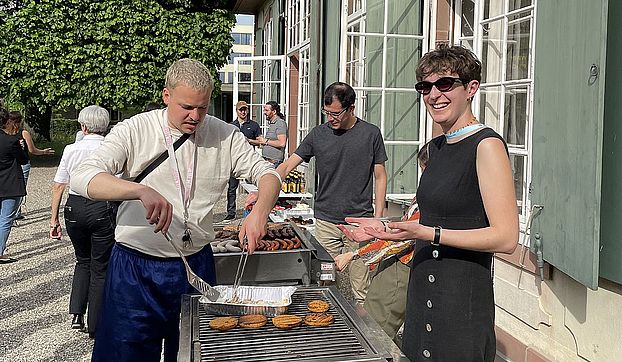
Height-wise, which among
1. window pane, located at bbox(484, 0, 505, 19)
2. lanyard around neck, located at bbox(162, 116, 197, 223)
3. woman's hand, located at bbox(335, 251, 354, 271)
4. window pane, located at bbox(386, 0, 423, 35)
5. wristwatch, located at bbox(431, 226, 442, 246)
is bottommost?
woman's hand, located at bbox(335, 251, 354, 271)

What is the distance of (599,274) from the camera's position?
2.88 m

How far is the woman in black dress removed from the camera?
211cm

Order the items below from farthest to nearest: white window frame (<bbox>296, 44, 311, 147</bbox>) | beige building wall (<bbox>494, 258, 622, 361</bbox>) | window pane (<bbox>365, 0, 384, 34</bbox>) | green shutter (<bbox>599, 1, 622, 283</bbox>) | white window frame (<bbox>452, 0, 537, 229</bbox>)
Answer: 1. white window frame (<bbox>296, 44, 311, 147</bbox>)
2. window pane (<bbox>365, 0, 384, 34</bbox>)
3. white window frame (<bbox>452, 0, 537, 229</bbox>)
4. beige building wall (<bbox>494, 258, 622, 361</bbox>)
5. green shutter (<bbox>599, 1, 622, 283</bbox>)

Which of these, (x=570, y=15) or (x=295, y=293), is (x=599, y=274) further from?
(x=295, y=293)

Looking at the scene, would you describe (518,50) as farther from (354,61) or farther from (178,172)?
(354,61)

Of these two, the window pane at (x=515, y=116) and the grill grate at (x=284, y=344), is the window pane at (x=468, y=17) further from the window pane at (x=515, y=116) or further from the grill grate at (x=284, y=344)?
the grill grate at (x=284, y=344)

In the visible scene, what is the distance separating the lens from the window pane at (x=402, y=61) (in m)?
5.66

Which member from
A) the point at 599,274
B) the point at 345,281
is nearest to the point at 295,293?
Result: the point at 599,274

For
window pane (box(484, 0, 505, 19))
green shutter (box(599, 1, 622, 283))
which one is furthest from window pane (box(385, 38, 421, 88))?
green shutter (box(599, 1, 622, 283))

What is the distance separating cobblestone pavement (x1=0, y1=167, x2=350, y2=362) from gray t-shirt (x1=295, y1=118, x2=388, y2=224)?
1.54m

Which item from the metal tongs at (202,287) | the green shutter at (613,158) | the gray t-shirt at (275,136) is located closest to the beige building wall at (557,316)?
the green shutter at (613,158)

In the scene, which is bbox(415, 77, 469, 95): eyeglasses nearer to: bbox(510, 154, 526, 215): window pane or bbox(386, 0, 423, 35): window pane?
bbox(510, 154, 526, 215): window pane

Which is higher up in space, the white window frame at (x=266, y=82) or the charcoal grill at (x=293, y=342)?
the white window frame at (x=266, y=82)

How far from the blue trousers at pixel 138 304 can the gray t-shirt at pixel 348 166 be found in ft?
6.57
